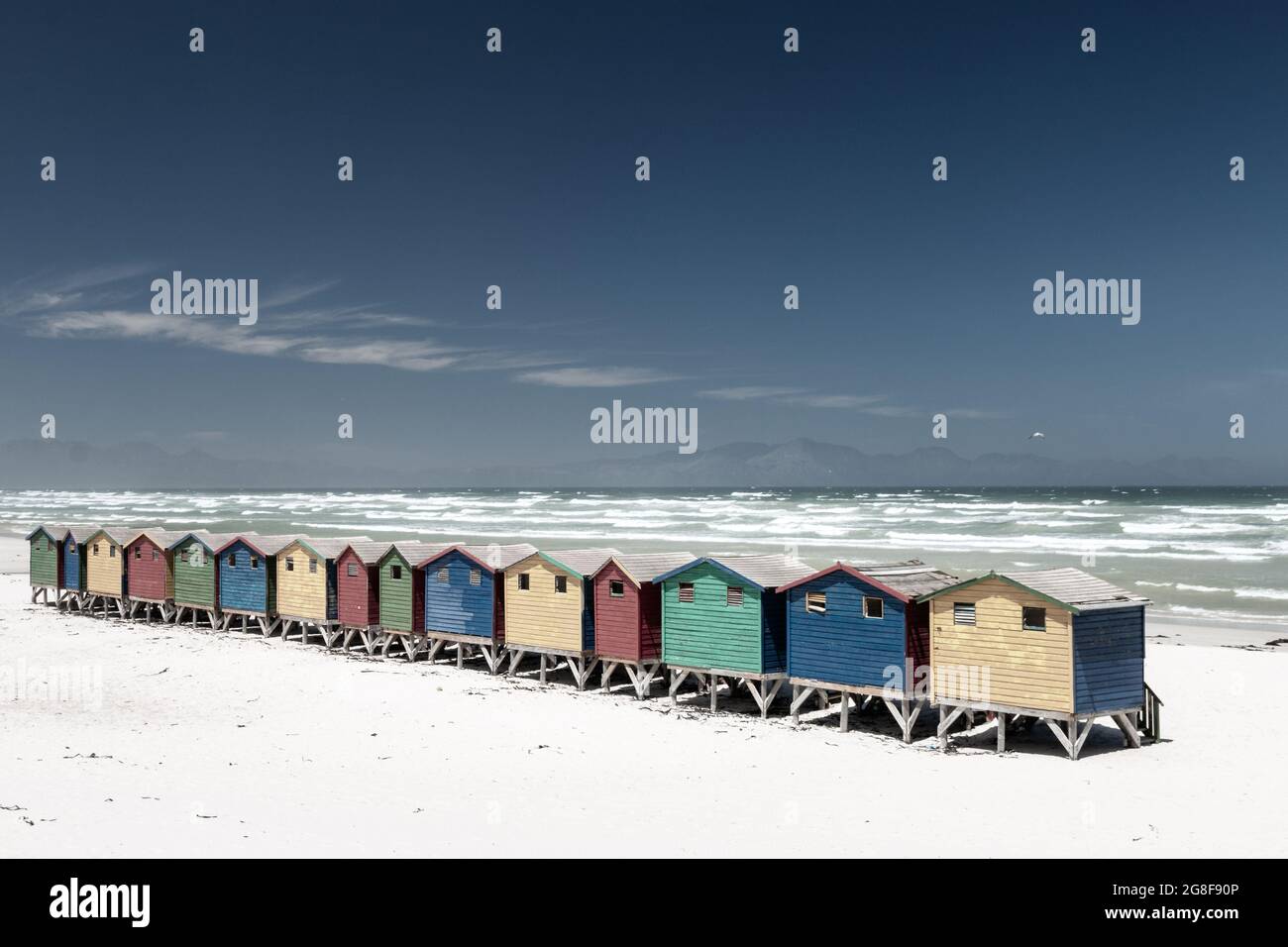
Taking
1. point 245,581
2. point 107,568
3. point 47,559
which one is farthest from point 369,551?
point 47,559

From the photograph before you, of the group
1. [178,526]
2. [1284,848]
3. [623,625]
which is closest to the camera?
[1284,848]

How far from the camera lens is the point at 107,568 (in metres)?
42.0

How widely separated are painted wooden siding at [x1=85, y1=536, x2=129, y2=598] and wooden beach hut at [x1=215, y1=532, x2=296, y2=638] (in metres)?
5.68

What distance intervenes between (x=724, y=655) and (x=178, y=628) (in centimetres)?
2327

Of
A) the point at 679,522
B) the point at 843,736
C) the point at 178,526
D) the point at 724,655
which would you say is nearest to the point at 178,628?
the point at 724,655

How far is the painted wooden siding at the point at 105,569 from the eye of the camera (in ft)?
136

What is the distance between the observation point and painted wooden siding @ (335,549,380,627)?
108ft

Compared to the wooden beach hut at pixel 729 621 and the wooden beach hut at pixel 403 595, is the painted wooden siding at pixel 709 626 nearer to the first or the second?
the wooden beach hut at pixel 729 621

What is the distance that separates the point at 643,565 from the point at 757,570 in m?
3.41

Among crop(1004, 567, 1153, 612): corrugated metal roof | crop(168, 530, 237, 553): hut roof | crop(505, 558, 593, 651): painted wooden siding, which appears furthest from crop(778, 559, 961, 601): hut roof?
crop(168, 530, 237, 553): hut roof

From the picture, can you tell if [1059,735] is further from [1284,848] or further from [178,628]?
[178,628]

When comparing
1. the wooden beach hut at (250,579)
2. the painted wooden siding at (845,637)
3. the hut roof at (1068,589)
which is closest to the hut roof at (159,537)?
the wooden beach hut at (250,579)
